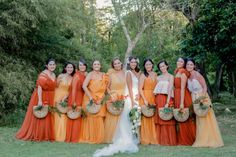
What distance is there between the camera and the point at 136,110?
8812 mm

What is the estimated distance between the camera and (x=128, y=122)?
885cm

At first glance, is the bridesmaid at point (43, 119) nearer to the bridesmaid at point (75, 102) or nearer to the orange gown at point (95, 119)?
the bridesmaid at point (75, 102)

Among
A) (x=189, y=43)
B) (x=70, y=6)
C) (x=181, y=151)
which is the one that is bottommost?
(x=181, y=151)

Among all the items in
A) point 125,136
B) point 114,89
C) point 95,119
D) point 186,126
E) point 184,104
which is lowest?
point 125,136

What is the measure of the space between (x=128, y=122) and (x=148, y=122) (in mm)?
469

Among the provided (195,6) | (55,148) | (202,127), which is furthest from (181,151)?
(195,6)

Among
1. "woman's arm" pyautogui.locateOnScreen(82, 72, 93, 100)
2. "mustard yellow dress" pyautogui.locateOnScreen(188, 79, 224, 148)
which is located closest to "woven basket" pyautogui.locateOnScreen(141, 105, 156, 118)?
"mustard yellow dress" pyautogui.locateOnScreen(188, 79, 224, 148)

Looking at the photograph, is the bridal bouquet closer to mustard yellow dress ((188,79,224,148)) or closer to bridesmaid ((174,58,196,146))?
bridesmaid ((174,58,196,146))

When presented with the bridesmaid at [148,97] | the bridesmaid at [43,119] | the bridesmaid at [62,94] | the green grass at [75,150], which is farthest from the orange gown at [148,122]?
the bridesmaid at [43,119]

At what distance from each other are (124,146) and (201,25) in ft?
22.4

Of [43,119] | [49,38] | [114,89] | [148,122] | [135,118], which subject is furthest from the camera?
[49,38]

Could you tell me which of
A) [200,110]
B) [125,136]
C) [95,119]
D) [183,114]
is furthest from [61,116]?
[200,110]

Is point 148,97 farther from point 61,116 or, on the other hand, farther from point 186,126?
point 61,116

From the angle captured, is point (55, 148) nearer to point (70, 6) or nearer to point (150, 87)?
point (150, 87)
